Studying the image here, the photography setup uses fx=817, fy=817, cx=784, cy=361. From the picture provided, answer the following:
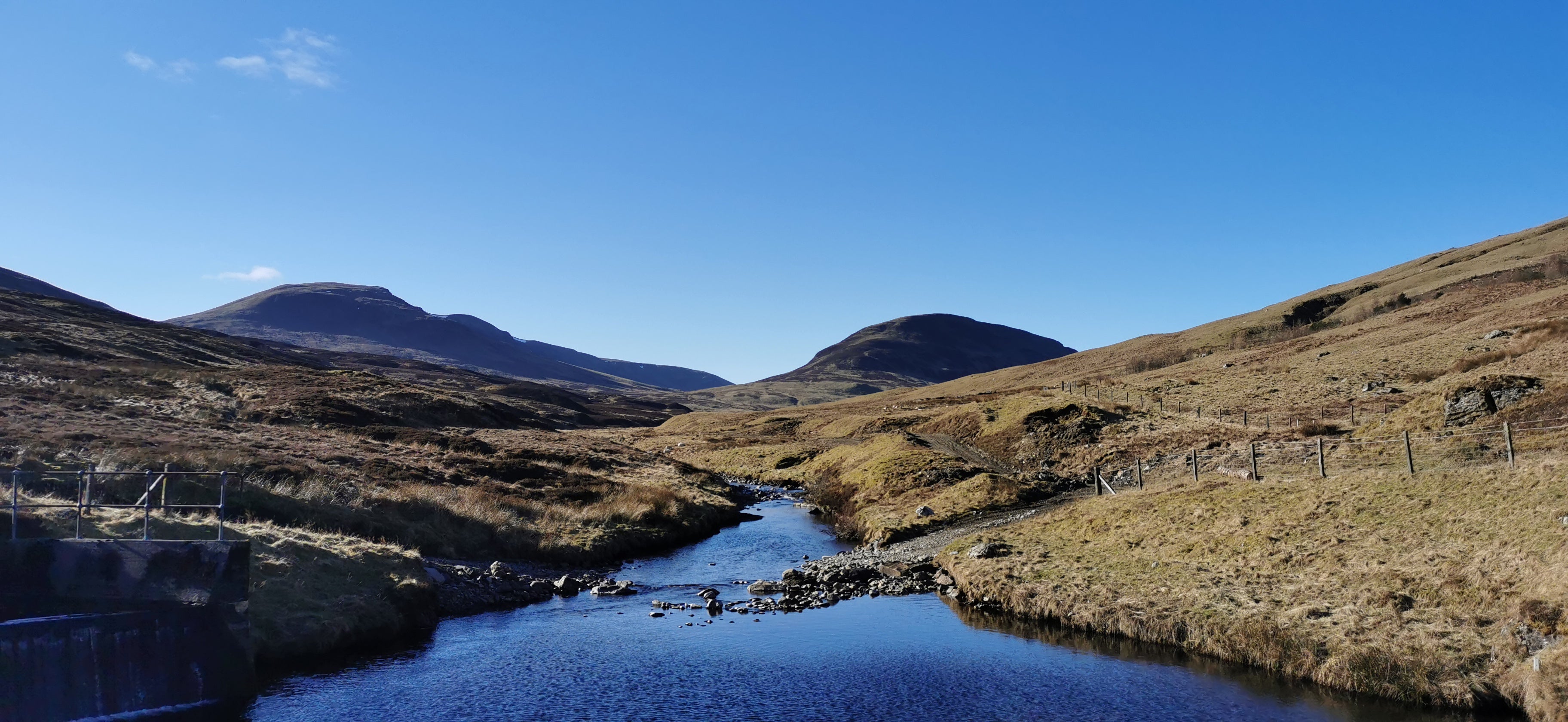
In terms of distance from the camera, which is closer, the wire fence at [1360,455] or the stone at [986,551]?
the wire fence at [1360,455]

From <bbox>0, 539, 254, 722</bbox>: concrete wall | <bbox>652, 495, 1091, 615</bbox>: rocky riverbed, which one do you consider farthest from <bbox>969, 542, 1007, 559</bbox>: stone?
<bbox>0, 539, 254, 722</bbox>: concrete wall

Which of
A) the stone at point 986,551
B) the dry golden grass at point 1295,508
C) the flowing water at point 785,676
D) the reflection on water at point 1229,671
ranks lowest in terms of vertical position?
the flowing water at point 785,676

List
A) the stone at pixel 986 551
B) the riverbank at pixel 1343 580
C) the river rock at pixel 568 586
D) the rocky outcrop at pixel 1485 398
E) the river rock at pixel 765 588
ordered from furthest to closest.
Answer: the rocky outcrop at pixel 1485 398 → the stone at pixel 986 551 → the river rock at pixel 765 588 → the river rock at pixel 568 586 → the riverbank at pixel 1343 580

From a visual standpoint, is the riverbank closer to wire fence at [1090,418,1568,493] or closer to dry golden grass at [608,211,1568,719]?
dry golden grass at [608,211,1568,719]

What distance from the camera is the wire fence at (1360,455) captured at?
32.7m

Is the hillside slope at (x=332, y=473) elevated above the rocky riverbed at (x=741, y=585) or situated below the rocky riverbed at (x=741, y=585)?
above

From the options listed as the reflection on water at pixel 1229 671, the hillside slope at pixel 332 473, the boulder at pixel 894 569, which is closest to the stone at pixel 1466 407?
the reflection on water at pixel 1229 671

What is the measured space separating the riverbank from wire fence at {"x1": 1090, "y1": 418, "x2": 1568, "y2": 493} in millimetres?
2492

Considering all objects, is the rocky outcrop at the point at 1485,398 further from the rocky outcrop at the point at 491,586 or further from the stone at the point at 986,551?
the rocky outcrop at the point at 491,586

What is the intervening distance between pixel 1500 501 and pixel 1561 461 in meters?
3.01

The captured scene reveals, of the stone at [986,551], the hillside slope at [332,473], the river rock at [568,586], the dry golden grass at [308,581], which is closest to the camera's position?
the dry golden grass at [308,581]

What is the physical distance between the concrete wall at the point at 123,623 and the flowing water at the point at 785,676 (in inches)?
80.0

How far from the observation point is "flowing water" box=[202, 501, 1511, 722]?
830 inches

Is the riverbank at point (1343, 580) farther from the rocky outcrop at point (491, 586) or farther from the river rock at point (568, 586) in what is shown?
the rocky outcrop at point (491, 586)
